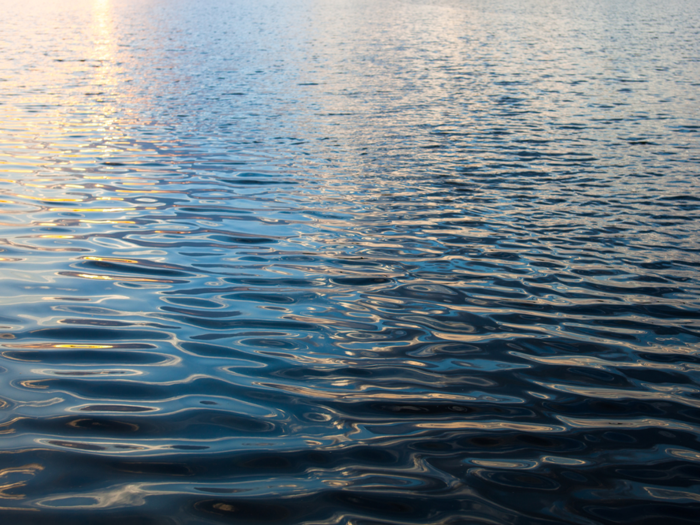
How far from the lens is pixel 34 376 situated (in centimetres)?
601

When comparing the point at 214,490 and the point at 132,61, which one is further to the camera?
the point at 132,61

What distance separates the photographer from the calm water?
4.62 metres

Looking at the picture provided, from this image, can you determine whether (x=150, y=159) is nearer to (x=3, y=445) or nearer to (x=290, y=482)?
(x=3, y=445)

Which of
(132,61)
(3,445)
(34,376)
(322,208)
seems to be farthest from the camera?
(132,61)

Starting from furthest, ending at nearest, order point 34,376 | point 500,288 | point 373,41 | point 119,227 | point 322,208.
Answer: point 373,41 → point 322,208 → point 119,227 → point 500,288 → point 34,376

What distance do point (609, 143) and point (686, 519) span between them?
52.9 ft

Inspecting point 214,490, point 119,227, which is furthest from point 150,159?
point 214,490

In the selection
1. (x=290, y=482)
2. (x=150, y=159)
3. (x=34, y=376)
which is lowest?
(x=290, y=482)

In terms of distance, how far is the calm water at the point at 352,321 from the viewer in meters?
4.62

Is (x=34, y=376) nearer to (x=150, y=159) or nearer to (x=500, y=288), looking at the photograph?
(x=500, y=288)

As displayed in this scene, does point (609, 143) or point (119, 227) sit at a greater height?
point (609, 143)

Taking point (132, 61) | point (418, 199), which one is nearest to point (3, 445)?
point (418, 199)

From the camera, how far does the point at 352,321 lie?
761cm

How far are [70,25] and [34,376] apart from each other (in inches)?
2760
